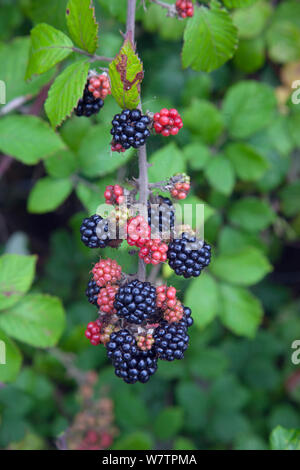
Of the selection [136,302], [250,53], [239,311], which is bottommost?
[136,302]

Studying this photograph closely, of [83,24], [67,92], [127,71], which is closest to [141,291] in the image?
[127,71]

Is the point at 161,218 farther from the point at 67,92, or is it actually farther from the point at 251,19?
the point at 251,19

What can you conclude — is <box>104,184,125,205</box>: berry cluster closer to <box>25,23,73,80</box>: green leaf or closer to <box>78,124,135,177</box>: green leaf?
<box>25,23,73,80</box>: green leaf

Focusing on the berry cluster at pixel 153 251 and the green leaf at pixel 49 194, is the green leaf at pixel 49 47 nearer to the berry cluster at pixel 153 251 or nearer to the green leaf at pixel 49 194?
the berry cluster at pixel 153 251

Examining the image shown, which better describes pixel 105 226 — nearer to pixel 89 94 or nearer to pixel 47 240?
pixel 89 94

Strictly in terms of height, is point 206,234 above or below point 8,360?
above

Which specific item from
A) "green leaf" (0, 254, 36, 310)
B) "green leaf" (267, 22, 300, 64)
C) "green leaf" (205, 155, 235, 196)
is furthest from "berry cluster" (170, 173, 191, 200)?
"green leaf" (267, 22, 300, 64)

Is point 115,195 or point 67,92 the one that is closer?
point 115,195
